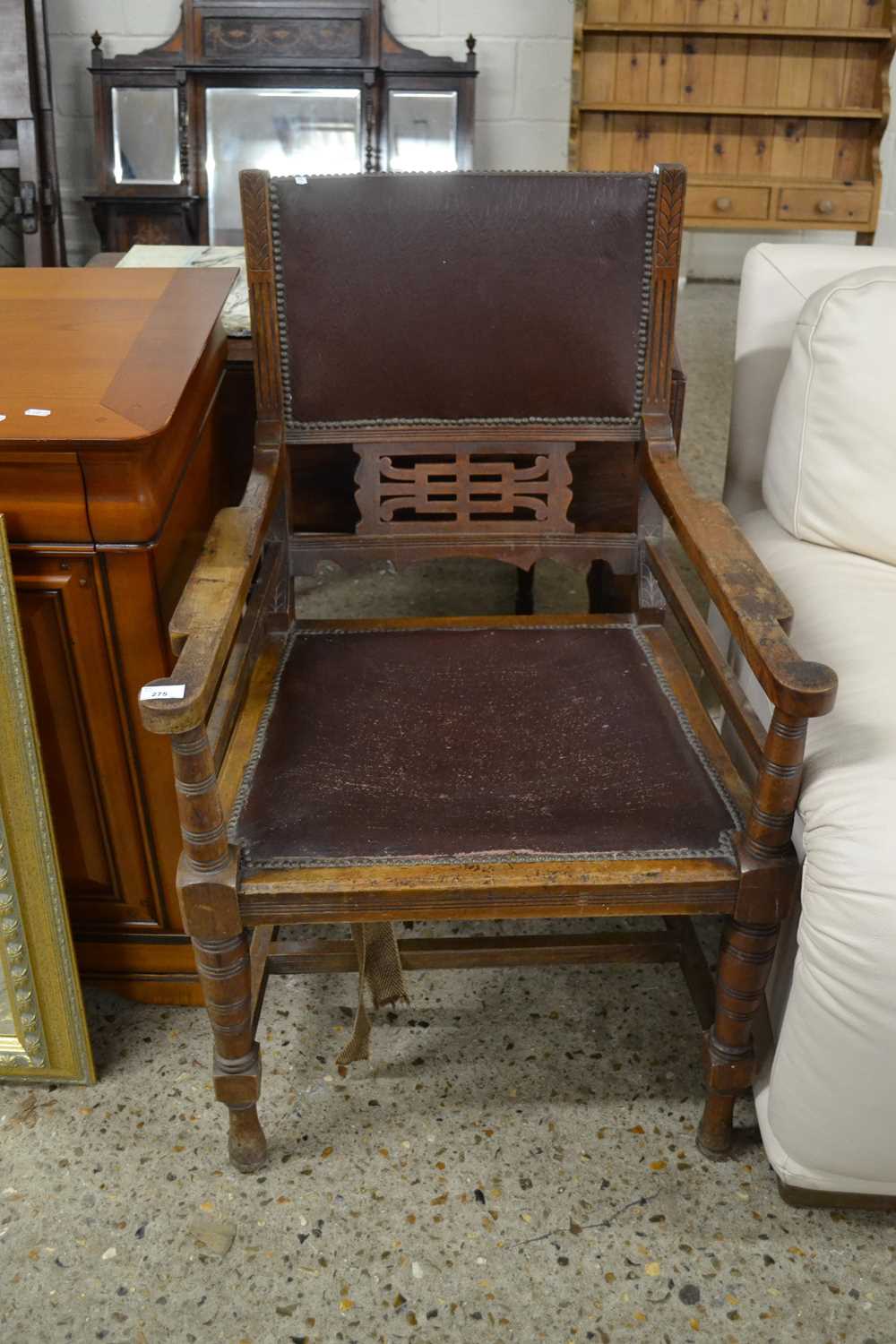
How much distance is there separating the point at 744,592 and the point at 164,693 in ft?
1.87

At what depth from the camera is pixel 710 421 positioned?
9.90 ft

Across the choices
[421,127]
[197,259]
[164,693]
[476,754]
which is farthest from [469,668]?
[421,127]

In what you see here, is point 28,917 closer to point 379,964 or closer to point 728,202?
point 379,964

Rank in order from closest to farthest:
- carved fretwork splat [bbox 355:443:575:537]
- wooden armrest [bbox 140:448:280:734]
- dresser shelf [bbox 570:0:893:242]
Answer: wooden armrest [bbox 140:448:280:734]
carved fretwork splat [bbox 355:443:575:537]
dresser shelf [bbox 570:0:893:242]

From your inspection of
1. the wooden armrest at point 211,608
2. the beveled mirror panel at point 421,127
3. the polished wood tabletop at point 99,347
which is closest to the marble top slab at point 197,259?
the polished wood tabletop at point 99,347

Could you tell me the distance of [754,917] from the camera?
1127 mm

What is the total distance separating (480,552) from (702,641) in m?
0.35

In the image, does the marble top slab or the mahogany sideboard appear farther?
the marble top slab

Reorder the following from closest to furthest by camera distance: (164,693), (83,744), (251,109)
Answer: (164,693) < (83,744) < (251,109)

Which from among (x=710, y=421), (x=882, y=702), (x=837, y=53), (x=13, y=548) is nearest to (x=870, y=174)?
(x=837, y=53)

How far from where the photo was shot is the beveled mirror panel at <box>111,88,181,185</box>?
345 centimetres

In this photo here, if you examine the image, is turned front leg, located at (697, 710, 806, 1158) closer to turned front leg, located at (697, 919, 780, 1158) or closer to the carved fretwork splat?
turned front leg, located at (697, 919, 780, 1158)

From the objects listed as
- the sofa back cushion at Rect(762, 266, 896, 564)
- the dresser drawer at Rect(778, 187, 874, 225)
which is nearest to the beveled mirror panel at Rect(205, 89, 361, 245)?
the dresser drawer at Rect(778, 187, 874, 225)

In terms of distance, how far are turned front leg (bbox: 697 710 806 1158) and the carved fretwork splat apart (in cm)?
55
